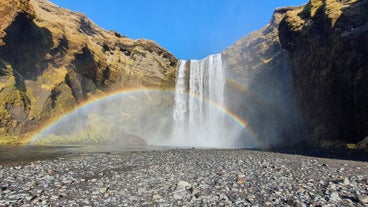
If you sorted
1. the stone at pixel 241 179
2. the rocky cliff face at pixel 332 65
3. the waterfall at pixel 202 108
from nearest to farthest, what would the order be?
the stone at pixel 241 179 → the rocky cliff face at pixel 332 65 → the waterfall at pixel 202 108

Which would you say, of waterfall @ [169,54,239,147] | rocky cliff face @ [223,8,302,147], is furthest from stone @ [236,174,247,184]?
waterfall @ [169,54,239,147]

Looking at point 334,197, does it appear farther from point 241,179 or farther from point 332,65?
point 332,65

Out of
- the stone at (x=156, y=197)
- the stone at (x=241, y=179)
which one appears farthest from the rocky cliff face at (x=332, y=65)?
the stone at (x=156, y=197)

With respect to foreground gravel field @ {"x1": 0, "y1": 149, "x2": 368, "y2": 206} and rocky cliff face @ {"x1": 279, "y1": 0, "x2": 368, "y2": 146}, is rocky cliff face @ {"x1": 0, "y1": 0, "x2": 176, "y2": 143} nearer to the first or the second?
foreground gravel field @ {"x1": 0, "y1": 149, "x2": 368, "y2": 206}

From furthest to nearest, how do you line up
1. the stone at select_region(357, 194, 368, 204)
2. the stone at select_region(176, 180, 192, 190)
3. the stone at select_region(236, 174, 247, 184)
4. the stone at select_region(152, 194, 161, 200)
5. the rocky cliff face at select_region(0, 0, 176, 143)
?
1. the rocky cliff face at select_region(0, 0, 176, 143)
2. the stone at select_region(236, 174, 247, 184)
3. the stone at select_region(176, 180, 192, 190)
4. the stone at select_region(152, 194, 161, 200)
5. the stone at select_region(357, 194, 368, 204)

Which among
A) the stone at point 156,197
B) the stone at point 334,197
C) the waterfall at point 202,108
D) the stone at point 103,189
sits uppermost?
the waterfall at point 202,108

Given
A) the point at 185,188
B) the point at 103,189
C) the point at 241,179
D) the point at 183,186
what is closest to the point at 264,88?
the point at 241,179

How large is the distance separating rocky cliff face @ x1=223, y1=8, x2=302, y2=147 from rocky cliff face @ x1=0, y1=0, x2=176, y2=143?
17.3 metres

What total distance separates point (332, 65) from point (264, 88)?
27.7m

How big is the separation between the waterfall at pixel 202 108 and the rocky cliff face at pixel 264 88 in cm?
318

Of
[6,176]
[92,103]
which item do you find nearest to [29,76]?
[92,103]

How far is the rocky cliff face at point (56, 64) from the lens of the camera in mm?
46250

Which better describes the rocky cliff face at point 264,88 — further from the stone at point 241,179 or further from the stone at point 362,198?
the stone at point 362,198

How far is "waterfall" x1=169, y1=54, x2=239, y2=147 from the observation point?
66750mm
